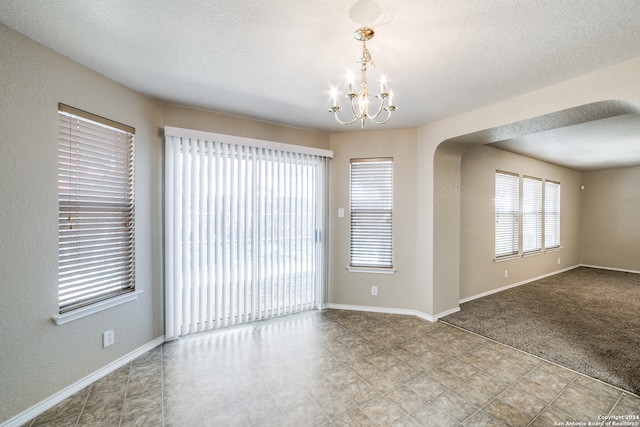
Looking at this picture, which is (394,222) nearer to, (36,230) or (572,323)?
(572,323)

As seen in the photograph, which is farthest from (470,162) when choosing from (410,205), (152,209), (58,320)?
(58,320)

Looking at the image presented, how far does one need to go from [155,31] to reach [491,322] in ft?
14.5

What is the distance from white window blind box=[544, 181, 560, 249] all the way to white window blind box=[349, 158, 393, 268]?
434 cm

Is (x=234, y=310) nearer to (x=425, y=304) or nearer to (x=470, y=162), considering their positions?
(x=425, y=304)

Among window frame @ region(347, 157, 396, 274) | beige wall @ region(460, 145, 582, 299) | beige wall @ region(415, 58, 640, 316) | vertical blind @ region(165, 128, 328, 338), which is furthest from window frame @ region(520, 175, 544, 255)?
vertical blind @ region(165, 128, 328, 338)

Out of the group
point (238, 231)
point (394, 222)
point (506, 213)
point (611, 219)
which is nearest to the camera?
point (238, 231)

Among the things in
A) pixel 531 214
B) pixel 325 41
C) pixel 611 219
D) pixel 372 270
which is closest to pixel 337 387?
pixel 372 270

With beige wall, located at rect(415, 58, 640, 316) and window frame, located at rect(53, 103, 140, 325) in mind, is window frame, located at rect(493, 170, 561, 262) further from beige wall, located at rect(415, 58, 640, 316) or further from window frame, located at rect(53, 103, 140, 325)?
window frame, located at rect(53, 103, 140, 325)

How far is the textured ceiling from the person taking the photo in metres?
1.49

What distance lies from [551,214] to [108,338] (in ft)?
26.1

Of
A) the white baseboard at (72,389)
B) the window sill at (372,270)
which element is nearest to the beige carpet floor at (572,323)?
the window sill at (372,270)

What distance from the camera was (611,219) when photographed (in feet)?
21.2

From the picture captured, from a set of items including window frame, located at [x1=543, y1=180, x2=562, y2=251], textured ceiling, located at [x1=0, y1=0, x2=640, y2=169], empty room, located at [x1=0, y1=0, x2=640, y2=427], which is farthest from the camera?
window frame, located at [x1=543, y1=180, x2=562, y2=251]

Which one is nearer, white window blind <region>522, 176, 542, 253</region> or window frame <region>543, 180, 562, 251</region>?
white window blind <region>522, 176, 542, 253</region>
